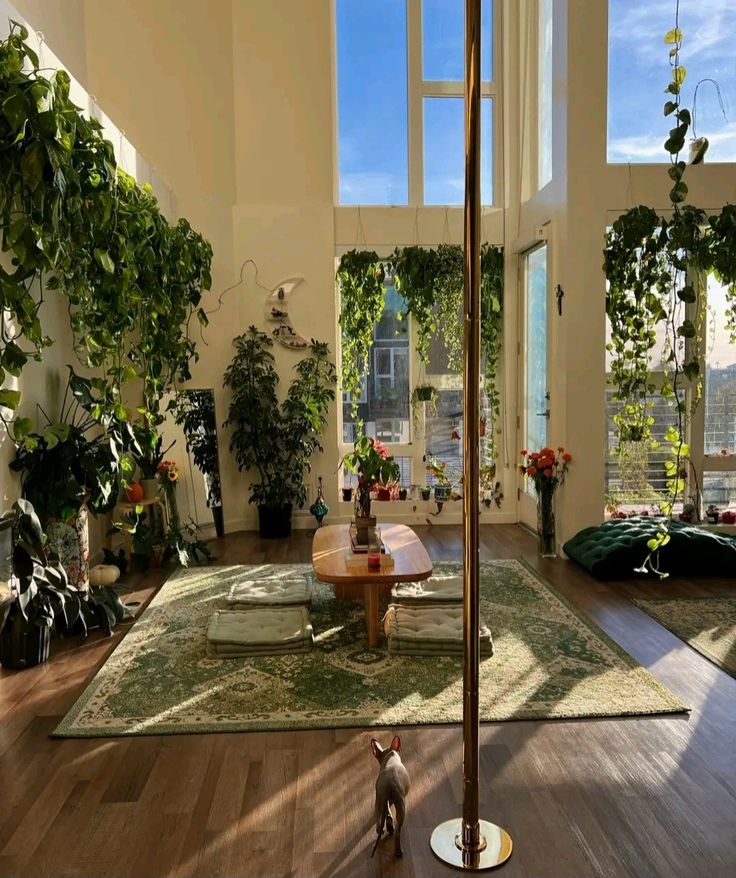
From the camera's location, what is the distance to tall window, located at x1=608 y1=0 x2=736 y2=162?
5262 millimetres

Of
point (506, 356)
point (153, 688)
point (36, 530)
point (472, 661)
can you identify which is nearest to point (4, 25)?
point (36, 530)

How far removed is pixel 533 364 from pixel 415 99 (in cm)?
258

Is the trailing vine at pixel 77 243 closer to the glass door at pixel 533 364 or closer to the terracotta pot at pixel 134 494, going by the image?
the terracotta pot at pixel 134 494

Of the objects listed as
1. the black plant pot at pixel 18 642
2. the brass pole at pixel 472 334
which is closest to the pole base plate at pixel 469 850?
the brass pole at pixel 472 334

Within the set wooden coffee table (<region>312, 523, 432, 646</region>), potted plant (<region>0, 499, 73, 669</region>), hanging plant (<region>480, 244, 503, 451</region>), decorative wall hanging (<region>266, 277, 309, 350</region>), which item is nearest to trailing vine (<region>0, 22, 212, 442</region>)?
potted plant (<region>0, 499, 73, 669</region>)

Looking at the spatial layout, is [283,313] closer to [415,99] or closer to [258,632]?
[415,99]

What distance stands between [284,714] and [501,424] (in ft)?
13.6

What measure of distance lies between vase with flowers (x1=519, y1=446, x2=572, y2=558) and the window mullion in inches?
106

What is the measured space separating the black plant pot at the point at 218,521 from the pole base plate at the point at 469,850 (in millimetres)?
4274

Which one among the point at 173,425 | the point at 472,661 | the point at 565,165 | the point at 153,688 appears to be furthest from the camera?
the point at 173,425

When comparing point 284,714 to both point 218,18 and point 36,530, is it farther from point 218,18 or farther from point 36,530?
point 218,18

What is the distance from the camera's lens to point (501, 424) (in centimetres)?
661

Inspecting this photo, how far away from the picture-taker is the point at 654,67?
17.5 ft

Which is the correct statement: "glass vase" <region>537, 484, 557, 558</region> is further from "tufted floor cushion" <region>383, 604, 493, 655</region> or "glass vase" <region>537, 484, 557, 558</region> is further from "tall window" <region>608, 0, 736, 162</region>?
"tall window" <region>608, 0, 736, 162</region>
